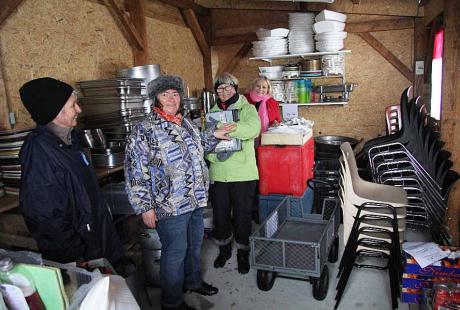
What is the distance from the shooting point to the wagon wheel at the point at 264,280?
8.33ft

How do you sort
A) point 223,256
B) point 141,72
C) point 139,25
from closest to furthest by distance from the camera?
point 223,256
point 141,72
point 139,25

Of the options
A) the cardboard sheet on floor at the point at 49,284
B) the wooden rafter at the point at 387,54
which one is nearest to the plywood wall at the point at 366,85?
the wooden rafter at the point at 387,54

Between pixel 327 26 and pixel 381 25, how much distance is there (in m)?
0.84

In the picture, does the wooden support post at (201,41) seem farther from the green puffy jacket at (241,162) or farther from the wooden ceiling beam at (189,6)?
the green puffy jacket at (241,162)

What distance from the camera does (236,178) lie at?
273 cm

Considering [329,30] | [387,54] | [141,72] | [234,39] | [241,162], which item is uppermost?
[234,39]

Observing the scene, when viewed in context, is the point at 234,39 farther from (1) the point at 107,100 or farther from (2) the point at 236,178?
(2) the point at 236,178

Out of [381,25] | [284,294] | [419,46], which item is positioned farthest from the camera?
[381,25]

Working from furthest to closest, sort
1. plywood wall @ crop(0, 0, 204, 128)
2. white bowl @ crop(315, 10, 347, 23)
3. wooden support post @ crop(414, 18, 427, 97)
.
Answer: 1. wooden support post @ crop(414, 18, 427, 97)
2. white bowl @ crop(315, 10, 347, 23)
3. plywood wall @ crop(0, 0, 204, 128)

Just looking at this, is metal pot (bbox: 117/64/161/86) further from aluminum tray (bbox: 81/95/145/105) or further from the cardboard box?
the cardboard box

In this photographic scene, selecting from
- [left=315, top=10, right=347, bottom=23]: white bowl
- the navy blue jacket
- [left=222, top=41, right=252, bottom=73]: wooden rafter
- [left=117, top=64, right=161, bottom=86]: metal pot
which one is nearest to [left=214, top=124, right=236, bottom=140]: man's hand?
the navy blue jacket

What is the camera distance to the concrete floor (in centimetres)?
238

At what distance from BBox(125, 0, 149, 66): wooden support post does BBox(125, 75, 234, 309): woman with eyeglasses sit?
78.9 inches

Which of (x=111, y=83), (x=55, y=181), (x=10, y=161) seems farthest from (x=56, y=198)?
(x=111, y=83)
